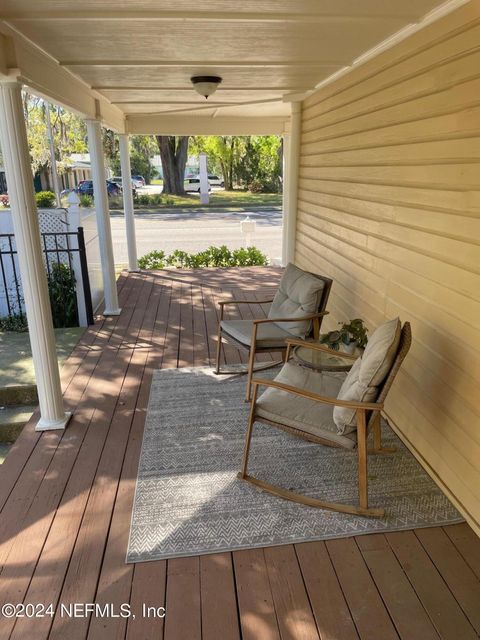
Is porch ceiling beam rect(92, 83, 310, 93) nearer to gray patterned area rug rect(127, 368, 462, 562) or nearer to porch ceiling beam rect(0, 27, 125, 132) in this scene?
porch ceiling beam rect(0, 27, 125, 132)

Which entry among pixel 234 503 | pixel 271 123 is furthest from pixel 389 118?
pixel 271 123

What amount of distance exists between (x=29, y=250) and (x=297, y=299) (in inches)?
77.7

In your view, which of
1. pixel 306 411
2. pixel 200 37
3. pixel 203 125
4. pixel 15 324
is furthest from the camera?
pixel 203 125

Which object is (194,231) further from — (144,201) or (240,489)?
(240,489)

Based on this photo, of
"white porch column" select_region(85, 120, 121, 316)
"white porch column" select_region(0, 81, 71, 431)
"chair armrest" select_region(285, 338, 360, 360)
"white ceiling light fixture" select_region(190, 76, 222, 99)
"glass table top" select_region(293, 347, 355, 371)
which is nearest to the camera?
"white porch column" select_region(0, 81, 71, 431)

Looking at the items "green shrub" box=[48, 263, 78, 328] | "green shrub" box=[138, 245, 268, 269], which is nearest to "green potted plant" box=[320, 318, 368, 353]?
"green shrub" box=[48, 263, 78, 328]

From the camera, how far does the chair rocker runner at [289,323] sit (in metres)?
3.40

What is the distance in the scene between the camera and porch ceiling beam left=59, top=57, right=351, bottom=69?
3.21 metres

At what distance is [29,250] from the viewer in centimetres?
264

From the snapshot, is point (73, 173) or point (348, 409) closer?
point (348, 409)

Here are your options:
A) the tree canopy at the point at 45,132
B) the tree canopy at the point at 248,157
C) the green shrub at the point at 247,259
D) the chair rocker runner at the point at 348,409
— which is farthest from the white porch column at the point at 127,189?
the tree canopy at the point at 248,157

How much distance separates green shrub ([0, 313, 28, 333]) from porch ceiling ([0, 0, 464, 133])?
2425 mm

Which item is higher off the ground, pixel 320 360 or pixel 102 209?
pixel 102 209

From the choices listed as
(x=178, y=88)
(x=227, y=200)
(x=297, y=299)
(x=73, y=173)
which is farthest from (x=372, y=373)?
(x=73, y=173)
